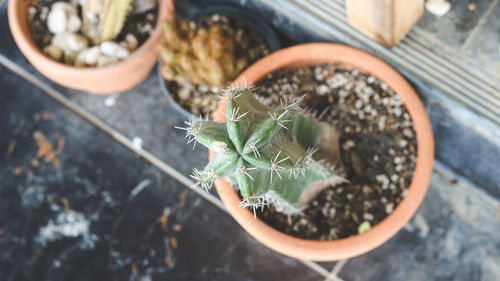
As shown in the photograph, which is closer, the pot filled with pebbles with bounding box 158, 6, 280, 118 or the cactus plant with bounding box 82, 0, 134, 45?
the pot filled with pebbles with bounding box 158, 6, 280, 118

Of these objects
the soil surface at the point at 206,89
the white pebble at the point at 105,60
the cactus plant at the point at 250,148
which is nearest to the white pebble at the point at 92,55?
the white pebble at the point at 105,60

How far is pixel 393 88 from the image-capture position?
116 cm

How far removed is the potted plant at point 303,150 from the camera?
2.49ft

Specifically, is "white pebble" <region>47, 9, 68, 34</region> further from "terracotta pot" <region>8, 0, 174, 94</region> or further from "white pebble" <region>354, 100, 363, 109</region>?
"white pebble" <region>354, 100, 363, 109</region>

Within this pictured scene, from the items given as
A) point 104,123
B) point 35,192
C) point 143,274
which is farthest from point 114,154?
point 143,274

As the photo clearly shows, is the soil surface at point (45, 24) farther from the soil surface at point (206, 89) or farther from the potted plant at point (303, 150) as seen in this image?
the potted plant at point (303, 150)

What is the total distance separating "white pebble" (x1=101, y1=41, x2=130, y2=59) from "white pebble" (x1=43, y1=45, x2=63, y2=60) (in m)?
0.15

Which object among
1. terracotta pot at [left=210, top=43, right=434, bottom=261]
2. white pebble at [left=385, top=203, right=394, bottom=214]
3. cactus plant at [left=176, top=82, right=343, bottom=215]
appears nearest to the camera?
cactus plant at [left=176, top=82, right=343, bottom=215]

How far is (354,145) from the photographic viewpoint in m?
1.26

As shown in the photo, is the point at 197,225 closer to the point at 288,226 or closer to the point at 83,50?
the point at 288,226

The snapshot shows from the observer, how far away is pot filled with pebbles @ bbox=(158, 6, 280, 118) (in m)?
1.16

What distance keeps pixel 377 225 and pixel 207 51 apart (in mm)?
642

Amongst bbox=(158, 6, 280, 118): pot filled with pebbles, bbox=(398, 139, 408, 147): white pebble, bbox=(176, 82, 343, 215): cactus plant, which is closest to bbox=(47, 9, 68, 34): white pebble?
bbox=(158, 6, 280, 118): pot filled with pebbles

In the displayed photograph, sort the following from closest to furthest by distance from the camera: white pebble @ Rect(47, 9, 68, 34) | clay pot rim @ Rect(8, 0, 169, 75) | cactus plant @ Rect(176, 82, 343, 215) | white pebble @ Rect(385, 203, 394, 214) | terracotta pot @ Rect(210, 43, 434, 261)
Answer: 1. cactus plant @ Rect(176, 82, 343, 215)
2. terracotta pot @ Rect(210, 43, 434, 261)
3. white pebble @ Rect(385, 203, 394, 214)
4. clay pot rim @ Rect(8, 0, 169, 75)
5. white pebble @ Rect(47, 9, 68, 34)
